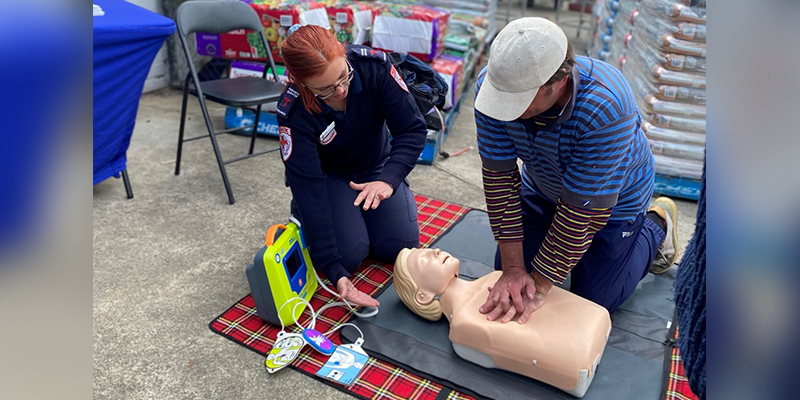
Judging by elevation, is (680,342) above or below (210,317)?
above

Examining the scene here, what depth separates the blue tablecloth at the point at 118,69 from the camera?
264 cm

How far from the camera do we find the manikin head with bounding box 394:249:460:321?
207cm

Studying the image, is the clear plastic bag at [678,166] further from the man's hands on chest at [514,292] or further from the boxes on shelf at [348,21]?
the boxes on shelf at [348,21]

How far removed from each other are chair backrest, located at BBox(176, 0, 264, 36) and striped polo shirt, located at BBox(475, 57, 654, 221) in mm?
2025

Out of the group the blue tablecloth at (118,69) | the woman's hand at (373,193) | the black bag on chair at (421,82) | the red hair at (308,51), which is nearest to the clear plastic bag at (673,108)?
the black bag on chair at (421,82)

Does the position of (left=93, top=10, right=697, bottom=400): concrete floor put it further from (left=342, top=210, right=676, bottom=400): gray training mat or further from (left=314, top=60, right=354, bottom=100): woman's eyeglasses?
(left=314, top=60, right=354, bottom=100): woman's eyeglasses

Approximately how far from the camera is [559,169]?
1852 mm

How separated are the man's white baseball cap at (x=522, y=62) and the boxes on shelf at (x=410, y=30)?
8.29ft

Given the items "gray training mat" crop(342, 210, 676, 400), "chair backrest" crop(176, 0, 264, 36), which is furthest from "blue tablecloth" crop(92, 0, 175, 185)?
"gray training mat" crop(342, 210, 676, 400)

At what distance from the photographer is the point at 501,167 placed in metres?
1.92

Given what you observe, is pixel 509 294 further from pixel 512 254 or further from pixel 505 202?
pixel 505 202
